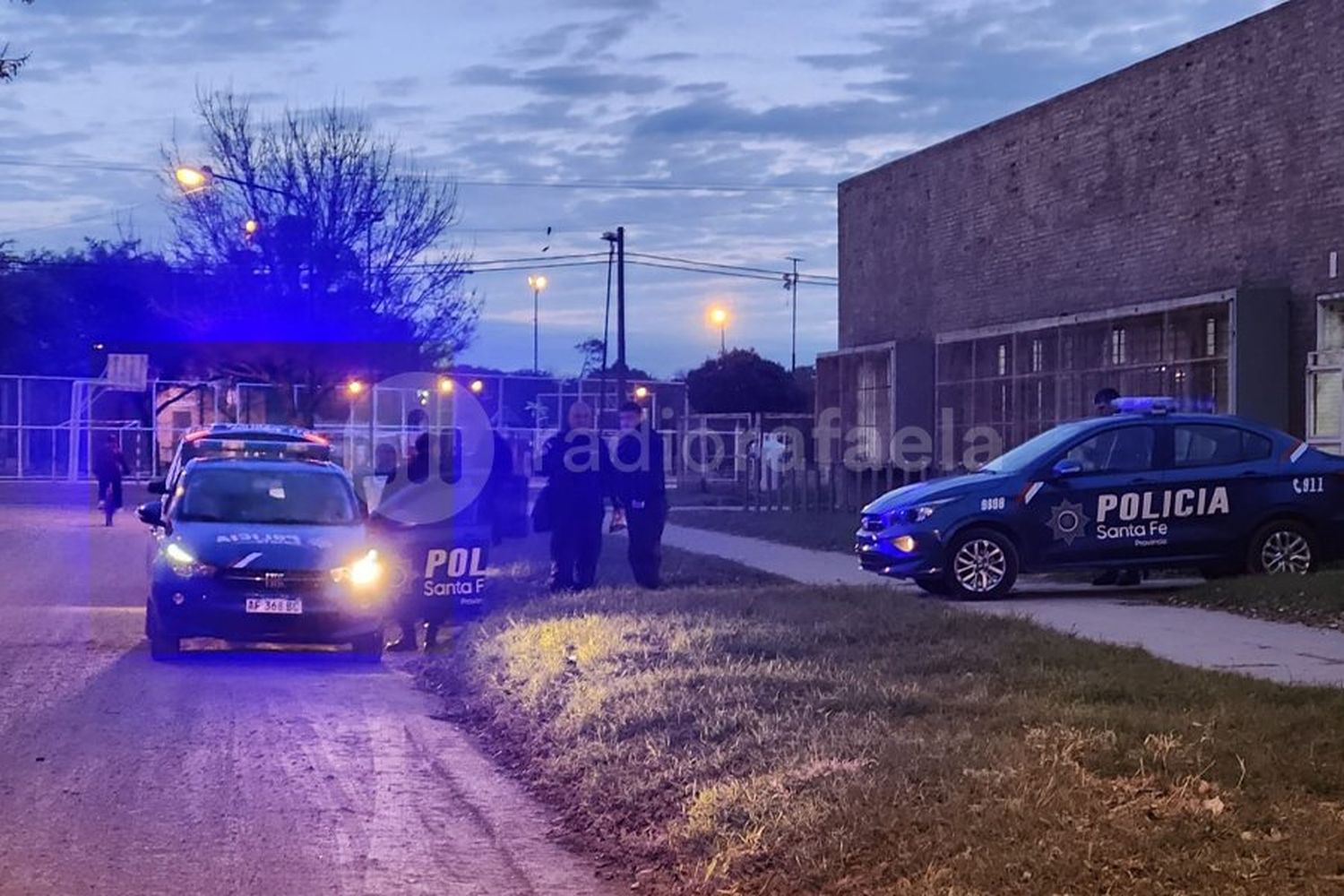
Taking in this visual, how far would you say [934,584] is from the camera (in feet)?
47.4

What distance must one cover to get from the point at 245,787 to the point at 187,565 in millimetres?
4445

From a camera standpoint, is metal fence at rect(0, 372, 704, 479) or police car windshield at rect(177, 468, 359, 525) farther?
metal fence at rect(0, 372, 704, 479)

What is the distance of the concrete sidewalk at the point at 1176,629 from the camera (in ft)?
31.9

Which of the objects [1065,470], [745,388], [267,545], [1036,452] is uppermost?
[745,388]

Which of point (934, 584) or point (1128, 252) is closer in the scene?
point (934, 584)

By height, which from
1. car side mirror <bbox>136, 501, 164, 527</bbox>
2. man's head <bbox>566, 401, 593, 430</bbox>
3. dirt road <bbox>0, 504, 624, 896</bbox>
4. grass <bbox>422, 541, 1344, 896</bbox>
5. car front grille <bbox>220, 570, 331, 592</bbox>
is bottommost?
dirt road <bbox>0, 504, 624, 896</bbox>

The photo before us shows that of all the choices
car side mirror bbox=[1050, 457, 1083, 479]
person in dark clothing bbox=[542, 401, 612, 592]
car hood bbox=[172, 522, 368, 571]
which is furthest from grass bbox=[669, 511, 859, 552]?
car hood bbox=[172, 522, 368, 571]

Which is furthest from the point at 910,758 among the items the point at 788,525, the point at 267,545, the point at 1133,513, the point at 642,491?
the point at 788,525

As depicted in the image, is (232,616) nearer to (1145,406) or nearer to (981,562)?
(981,562)

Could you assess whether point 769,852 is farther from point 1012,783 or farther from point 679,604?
point 679,604

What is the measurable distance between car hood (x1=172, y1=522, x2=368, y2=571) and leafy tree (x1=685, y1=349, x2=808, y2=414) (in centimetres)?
4901

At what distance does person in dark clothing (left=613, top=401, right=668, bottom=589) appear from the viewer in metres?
13.7

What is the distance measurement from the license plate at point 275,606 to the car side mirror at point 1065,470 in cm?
685

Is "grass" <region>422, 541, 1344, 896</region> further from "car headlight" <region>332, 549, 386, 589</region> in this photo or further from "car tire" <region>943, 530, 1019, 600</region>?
"car tire" <region>943, 530, 1019, 600</region>
